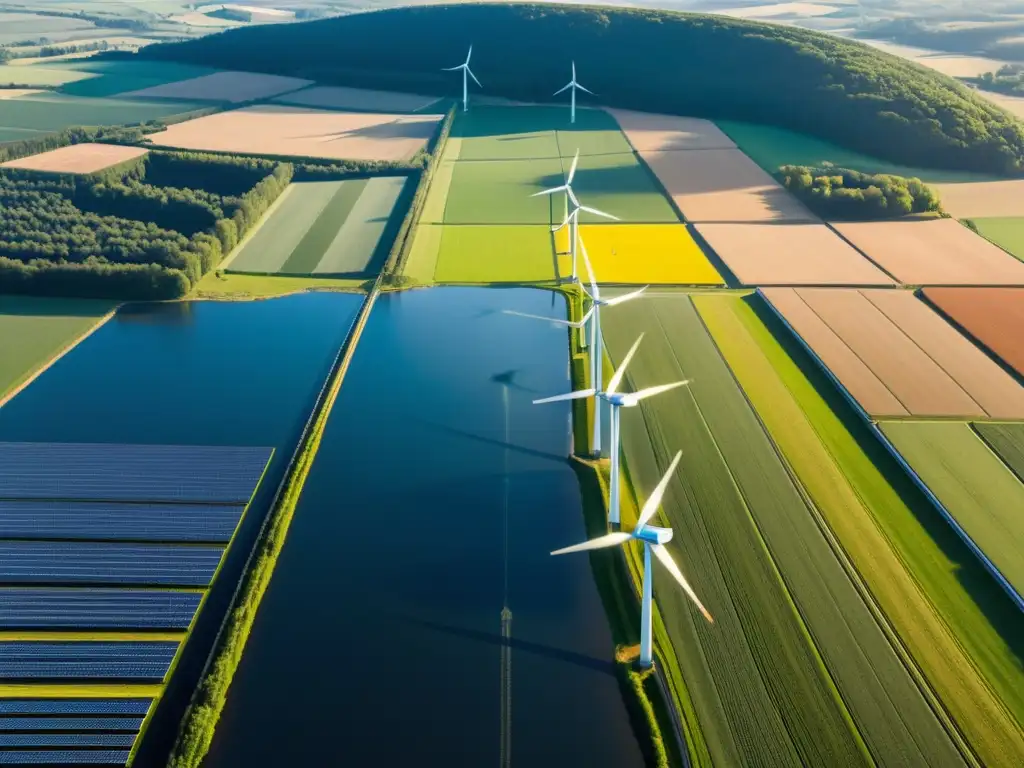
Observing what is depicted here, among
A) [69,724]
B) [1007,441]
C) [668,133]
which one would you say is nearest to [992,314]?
[1007,441]

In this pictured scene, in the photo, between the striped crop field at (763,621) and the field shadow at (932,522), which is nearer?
the striped crop field at (763,621)

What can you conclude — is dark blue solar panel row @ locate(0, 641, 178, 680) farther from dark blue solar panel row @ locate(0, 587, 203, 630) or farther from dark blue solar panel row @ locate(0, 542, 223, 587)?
dark blue solar panel row @ locate(0, 542, 223, 587)

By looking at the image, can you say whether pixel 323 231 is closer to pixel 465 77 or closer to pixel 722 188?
pixel 722 188

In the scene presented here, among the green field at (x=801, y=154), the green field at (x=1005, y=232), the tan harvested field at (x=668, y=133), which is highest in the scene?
the green field at (x=1005, y=232)

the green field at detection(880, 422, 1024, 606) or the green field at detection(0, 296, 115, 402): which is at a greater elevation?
the green field at detection(880, 422, 1024, 606)

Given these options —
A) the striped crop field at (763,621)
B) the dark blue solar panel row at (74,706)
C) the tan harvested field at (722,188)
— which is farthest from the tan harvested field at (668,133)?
the dark blue solar panel row at (74,706)

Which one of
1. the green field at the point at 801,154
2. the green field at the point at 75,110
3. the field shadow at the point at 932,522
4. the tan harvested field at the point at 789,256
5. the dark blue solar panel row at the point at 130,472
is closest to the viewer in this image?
the field shadow at the point at 932,522

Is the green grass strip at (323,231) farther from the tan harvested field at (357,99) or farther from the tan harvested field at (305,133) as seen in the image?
the tan harvested field at (357,99)

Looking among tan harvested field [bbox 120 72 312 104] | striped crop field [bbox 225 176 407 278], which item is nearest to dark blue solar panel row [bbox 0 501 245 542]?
striped crop field [bbox 225 176 407 278]
